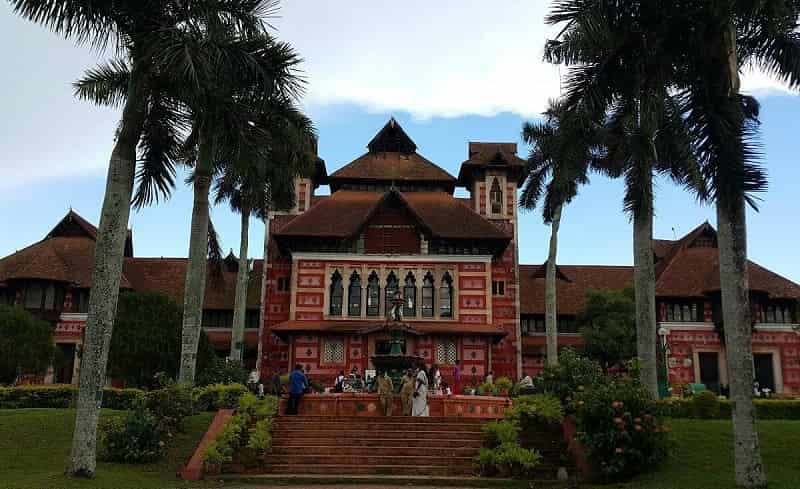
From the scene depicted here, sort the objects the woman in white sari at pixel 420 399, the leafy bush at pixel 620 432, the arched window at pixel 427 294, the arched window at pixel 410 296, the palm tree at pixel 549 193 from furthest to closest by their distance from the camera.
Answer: the arched window at pixel 427 294 < the arched window at pixel 410 296 < the palm tree at pixel 549 193 < the woman in white sari at pixel 420 399 < the leafy bush at pixel 620 432

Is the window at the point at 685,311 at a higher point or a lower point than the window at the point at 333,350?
higher

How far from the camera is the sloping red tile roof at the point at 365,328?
114ft

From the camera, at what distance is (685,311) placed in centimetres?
3878

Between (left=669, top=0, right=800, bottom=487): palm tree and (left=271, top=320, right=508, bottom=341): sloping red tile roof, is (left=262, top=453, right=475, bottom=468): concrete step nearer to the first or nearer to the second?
(left=669, top=0, right=800, bottom=487): palm tree

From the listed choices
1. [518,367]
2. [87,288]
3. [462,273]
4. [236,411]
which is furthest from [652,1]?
[87,288]

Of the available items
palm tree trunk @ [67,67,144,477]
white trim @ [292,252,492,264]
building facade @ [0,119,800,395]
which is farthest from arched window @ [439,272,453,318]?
palm tree trunk @ [67,67,144,477]

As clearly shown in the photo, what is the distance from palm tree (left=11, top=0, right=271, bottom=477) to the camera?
1480 cm

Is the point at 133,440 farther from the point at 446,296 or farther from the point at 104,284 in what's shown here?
the point at 446,296

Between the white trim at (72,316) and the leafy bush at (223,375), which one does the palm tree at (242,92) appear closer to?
the leafy bush at (223,375)

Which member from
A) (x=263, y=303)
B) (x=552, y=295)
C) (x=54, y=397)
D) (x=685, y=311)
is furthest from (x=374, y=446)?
(x=685, y=311)

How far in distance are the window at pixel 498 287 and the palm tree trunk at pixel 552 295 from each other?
9057mm

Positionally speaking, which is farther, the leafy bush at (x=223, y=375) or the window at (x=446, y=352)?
the window at (x=446, y=352)

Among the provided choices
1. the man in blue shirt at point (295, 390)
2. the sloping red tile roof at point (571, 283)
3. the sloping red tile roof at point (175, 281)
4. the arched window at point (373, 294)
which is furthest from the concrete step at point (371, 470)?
the sloping red tile roof at point (571, 283)

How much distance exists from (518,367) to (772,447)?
75.2ft
